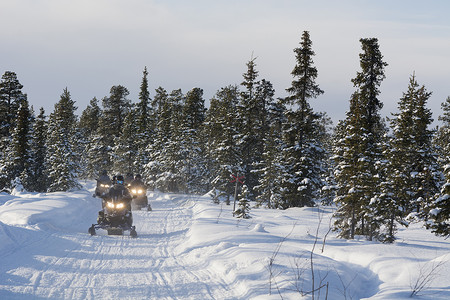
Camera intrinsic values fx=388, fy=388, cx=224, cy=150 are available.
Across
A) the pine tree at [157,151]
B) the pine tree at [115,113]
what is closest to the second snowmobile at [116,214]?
the pine tree at [157,151]

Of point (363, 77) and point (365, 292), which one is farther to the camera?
point (363, 77)

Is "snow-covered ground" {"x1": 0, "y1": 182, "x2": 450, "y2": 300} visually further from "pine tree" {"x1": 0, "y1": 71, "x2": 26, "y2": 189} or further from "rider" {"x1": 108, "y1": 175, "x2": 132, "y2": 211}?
"pine tree" {"x1": 0, "y1": 71, "x2": 26, "y2": 189}

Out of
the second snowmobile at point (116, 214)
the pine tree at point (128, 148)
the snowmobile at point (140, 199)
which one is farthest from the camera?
the pine tree at point (128, 148)

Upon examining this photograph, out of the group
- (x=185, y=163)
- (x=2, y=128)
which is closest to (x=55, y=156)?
(x=2, y=128)

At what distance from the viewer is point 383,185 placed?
17719 mm

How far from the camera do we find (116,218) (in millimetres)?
13750

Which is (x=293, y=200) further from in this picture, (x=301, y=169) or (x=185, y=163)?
(x=185, y=163)

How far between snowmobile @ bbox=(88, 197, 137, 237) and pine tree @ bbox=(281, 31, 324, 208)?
1905cm

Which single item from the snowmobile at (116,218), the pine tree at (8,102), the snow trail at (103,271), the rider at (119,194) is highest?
the pine tree at (8,102)

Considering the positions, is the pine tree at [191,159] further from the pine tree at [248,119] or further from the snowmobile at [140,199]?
the snowmobile at [140,199]

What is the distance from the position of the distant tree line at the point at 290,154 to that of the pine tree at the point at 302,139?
0.08m

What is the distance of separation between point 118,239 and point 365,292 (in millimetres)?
8193

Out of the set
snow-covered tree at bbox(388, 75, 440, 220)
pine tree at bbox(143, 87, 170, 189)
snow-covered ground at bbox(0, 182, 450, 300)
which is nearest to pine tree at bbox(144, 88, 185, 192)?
pine tree at bbox(143, 87, 170, 189)

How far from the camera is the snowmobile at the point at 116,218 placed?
13.5m
